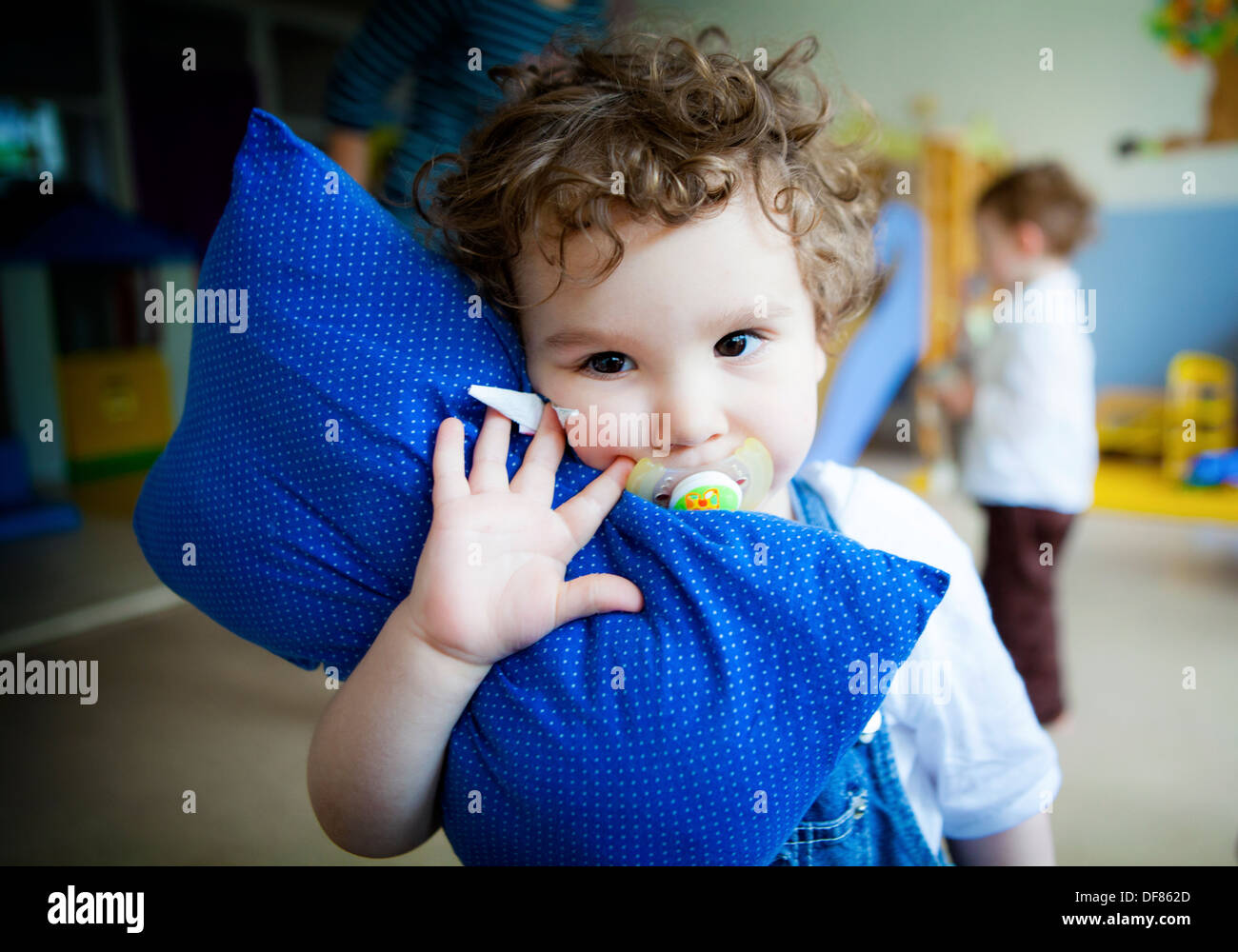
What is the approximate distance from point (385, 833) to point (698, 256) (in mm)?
430

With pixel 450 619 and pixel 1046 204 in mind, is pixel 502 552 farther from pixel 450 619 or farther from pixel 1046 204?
pixel 1046 204

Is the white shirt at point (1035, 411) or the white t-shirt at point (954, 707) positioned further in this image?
the white shirt at point (1035, 411)

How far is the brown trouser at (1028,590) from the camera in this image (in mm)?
1532

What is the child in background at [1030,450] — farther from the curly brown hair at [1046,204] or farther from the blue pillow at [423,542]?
the blue pillow at [423,542]

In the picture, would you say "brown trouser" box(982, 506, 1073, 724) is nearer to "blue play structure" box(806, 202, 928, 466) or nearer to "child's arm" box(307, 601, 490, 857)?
"blue play structure" box(806, 202, 928, 466)

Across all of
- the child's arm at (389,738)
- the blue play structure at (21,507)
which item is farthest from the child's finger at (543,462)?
the blue play structure at (21,507)

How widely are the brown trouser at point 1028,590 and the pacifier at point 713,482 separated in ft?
3.41

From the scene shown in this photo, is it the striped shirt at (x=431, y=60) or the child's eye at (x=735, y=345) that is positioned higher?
the striped shirt at (x=431, y=60)

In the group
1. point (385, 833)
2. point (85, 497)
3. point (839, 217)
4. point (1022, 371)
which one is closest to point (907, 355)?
point (1022, 371)

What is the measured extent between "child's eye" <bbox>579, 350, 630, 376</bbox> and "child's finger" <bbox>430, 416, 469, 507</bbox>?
0.31 feet

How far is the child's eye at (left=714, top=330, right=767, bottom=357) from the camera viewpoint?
0.63 meters

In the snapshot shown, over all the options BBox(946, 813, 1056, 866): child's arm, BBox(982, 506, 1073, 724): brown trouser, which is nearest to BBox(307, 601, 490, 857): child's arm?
BBox(946, 813, 1056, 866): child's arm

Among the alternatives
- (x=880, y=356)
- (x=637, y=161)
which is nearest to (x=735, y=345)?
(x=637, y=161)

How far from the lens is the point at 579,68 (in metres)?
0.72
